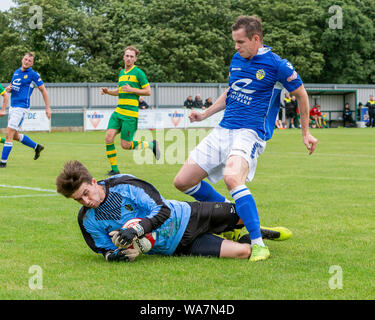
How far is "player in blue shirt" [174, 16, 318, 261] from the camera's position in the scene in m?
5.85

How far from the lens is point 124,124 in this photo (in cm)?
1236

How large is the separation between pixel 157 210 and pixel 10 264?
1.23 metres

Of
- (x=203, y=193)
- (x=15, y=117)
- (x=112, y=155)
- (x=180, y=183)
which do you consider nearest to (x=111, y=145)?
(x=112, y=155)

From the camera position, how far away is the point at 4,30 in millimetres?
51781

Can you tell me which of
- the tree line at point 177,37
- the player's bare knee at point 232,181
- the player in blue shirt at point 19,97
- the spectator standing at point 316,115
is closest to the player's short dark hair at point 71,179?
the player's bare knee at point 232,181

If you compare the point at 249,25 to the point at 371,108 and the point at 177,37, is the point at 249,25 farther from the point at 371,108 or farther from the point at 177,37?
the point at 177,37

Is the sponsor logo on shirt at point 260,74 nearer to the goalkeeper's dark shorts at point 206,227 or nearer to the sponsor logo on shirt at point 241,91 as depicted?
the sponsor logo on shirt at point 241,91

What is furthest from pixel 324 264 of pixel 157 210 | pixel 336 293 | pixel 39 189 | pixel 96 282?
pixel 39 189

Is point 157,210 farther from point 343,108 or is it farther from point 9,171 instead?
point 343,108

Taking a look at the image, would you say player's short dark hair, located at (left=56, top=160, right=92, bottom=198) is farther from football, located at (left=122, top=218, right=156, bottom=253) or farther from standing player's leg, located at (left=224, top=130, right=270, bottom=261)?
standing player's leg, located at (left=224, top=130, right=270, bottom=261)

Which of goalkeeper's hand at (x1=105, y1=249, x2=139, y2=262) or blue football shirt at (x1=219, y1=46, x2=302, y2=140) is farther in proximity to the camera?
blue football shirt at (x1=219, y1=46, x2=302, y2=140)

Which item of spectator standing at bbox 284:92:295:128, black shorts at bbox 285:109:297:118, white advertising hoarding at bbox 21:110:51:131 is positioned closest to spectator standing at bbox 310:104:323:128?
spectator standing at bbox 284:92:295:128

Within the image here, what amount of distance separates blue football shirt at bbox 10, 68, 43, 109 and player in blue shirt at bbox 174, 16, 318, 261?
879 cm

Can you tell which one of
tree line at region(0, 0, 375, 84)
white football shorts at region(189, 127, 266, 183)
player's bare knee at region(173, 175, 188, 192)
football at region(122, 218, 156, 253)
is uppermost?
tree line at region(0, 0, 375, 84)
